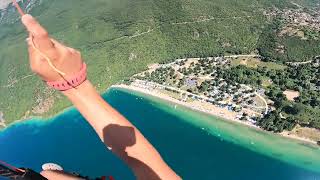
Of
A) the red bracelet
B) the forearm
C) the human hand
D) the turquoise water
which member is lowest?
the turquoise water

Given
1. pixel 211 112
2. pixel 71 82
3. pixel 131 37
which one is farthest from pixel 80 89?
pixel 131 37

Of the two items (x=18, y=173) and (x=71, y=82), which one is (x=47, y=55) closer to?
(x=71, y=82)

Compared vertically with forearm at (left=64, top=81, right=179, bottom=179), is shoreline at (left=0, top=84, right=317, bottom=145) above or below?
below

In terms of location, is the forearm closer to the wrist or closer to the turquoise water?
the wrist

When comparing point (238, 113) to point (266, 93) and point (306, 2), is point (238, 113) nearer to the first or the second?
point (266, 93)

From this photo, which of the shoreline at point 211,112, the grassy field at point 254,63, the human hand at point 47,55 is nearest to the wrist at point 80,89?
the human hand at point 47,55

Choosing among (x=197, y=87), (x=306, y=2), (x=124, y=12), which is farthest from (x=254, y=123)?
(x=306, y=2)

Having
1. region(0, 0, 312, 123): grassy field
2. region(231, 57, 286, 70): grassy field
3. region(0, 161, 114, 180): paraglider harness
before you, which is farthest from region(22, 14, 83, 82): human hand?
region(0, 0, 312, 123): grassy field

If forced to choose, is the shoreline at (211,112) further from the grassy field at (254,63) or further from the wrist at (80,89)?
the wrist at (80,89)
